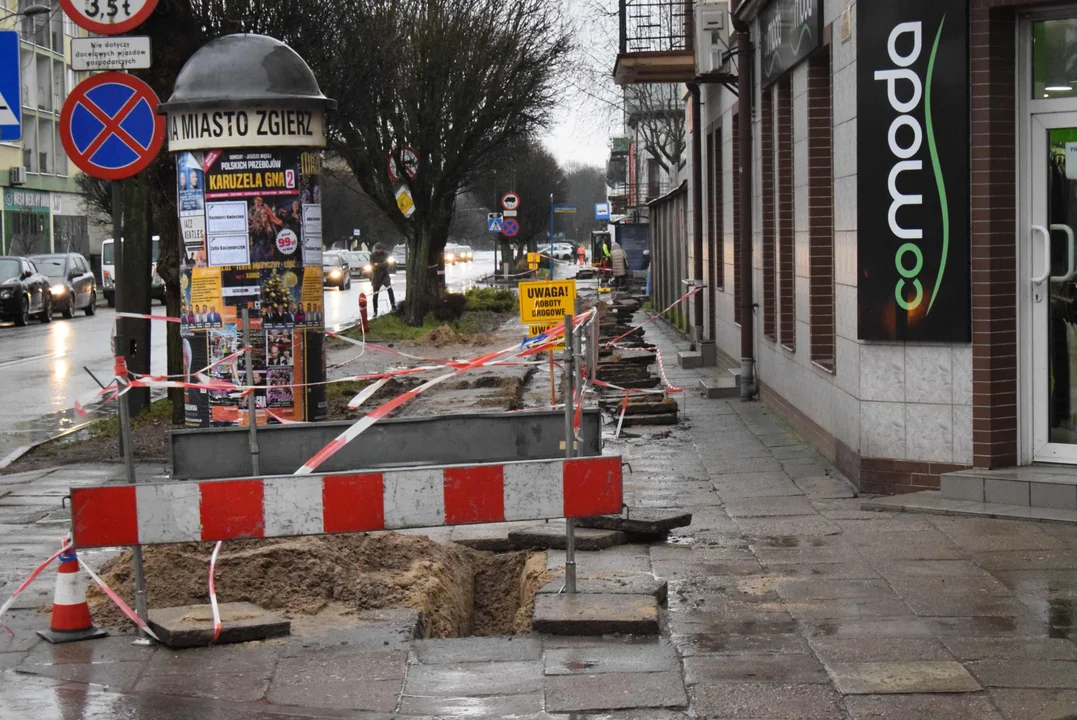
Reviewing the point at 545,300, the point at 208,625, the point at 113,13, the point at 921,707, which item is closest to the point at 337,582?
the point at 208,625

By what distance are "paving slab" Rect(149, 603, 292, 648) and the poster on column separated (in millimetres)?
4248

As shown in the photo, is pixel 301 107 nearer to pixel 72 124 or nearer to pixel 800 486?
pixel 72 124

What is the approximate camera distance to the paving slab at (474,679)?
5.48m

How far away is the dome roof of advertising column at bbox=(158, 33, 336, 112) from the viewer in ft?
35.0

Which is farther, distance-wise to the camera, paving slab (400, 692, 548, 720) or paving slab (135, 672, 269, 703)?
paving slab (135, 672, 269, 703)

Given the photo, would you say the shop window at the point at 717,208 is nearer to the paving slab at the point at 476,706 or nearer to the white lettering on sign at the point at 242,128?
the white lettering on sign at the point at 242,128

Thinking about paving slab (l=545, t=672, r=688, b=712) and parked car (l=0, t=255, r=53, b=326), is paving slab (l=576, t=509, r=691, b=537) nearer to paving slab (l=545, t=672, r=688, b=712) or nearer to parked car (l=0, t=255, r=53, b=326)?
paving slab (l=545, t=672, r=688, b=712)

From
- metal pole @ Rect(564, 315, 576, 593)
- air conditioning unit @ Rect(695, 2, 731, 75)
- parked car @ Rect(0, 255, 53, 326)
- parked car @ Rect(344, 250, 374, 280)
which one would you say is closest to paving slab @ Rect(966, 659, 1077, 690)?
metal pole @ Rect(564, 315, 576, 593)

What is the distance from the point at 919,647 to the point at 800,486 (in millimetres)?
4159

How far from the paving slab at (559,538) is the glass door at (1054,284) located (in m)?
2.88

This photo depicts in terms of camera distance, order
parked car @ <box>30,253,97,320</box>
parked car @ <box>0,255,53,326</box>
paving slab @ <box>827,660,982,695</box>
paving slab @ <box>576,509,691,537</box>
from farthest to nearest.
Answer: parked car @ <box>30,253,97,320</box> < parked car @ <box>0,255,53,326</box> < paving slab @ <box>576,509,691,537</box> < paving slab @ <box>827,660,982,695</box>

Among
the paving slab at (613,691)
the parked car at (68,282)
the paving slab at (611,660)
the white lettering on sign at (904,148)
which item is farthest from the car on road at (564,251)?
the paving slab at (613,691)

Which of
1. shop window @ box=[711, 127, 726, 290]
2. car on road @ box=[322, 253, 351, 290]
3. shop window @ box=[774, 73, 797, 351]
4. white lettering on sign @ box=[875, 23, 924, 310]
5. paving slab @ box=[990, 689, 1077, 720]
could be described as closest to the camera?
paving slab @ box=[990, 689, 1077, 720]

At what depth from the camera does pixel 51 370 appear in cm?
2180
